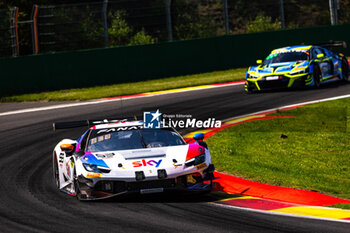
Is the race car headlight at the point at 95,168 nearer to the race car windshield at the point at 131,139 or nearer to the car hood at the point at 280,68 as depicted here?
the race car windshield at the point at 131,139

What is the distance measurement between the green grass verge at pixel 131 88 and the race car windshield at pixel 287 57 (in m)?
3.67

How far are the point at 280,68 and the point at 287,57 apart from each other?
100 centimetres

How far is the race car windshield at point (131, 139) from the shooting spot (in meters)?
9.63

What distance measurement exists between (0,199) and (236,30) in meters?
21.1

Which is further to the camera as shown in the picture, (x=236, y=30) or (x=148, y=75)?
(x=236, y=30)

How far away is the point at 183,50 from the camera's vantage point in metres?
27.2

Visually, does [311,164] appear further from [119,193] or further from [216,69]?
[216,69]

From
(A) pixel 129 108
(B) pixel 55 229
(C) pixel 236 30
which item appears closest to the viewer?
(B) pixel 55 229

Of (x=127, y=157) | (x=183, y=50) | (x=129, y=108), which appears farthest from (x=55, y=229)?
(x=183, y=50)

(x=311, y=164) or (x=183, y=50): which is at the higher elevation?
(x=183, y=50)

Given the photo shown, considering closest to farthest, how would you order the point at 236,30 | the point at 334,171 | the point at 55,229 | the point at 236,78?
the point at 55,229, the point at 334,171, the point at 236,78, the point at 236,30

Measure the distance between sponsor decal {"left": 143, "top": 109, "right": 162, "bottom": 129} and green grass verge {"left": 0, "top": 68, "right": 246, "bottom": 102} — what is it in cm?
1265

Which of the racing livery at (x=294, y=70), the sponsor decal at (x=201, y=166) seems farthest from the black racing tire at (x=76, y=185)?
the racing livery at (x=294, y=70)

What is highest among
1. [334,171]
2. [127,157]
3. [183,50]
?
[183,50]
